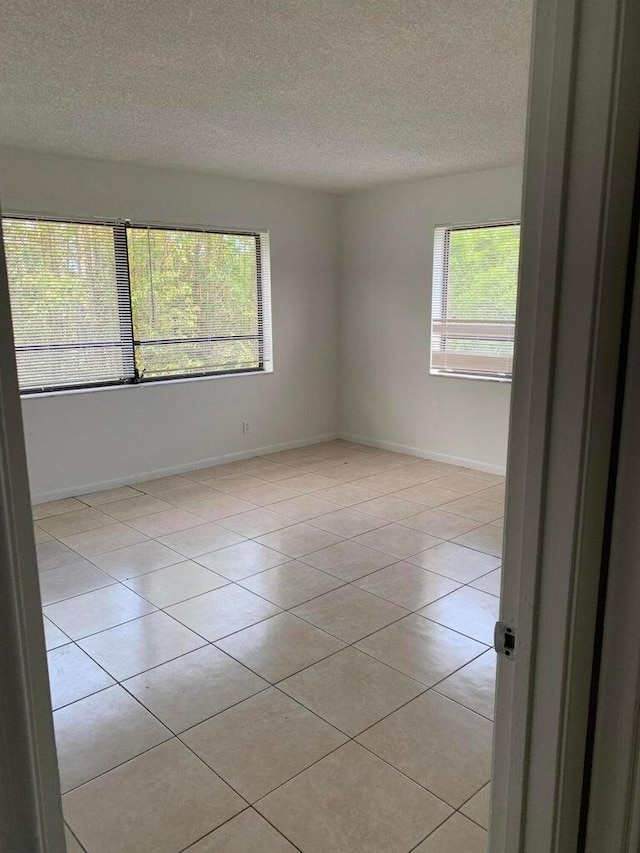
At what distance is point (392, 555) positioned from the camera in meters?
3.71

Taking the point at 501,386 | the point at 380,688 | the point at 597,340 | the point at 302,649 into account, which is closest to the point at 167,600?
the point at 302,649

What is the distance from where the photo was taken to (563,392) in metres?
0.89

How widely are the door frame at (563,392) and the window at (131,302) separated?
397cm

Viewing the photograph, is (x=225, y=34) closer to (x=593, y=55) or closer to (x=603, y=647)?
(x=593, y=55)

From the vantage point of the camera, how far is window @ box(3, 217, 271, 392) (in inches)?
173

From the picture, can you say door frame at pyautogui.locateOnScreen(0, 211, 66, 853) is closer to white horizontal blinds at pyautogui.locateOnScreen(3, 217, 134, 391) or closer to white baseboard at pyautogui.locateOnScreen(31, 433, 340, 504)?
white baseboard at pyautogui.locateOnScreen(31, 433, 340, 504)

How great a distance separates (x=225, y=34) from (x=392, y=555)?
2.71m

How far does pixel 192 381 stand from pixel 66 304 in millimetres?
1216

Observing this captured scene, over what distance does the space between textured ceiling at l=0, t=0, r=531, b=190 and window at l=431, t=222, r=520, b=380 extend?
821 mm

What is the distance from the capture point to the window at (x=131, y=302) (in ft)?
14.4

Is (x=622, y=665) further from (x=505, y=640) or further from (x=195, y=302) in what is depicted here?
(x=195, y=302)

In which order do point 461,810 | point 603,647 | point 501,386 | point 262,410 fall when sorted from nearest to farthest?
point 603,647 → point 461,810 → point 501,386 → point 262,410

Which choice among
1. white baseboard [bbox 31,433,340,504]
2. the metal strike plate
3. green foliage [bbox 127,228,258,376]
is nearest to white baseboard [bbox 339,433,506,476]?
white baseboard [bbox 31,433,340,504]

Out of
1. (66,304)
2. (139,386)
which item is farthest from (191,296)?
(66,304)
